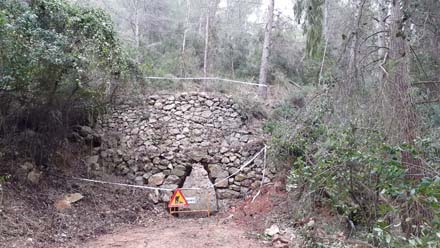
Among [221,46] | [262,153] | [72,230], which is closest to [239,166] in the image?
[262,153]

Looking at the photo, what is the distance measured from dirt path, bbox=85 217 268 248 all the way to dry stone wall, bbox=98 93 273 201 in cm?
103

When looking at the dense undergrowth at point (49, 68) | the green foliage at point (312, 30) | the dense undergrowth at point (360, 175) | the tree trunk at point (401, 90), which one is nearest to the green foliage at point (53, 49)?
the dense undergrowth at point (49, 68)

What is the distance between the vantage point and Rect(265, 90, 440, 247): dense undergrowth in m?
3.05

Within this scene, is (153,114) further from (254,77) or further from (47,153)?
(254,77)

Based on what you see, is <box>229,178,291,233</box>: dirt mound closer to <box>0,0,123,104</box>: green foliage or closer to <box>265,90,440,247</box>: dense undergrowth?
<box>265,90,440,247</box>: dense undergrowth

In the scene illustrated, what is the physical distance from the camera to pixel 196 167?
7.66 meters

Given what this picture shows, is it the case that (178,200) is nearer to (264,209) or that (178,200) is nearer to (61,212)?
(264,209)

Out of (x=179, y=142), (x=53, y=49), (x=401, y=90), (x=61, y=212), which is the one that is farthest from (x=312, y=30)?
(x=61, y=212)

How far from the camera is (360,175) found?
3.98 metres

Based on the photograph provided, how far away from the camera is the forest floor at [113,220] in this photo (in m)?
5.26

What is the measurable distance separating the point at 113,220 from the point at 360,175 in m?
4.22

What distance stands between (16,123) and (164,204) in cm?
300

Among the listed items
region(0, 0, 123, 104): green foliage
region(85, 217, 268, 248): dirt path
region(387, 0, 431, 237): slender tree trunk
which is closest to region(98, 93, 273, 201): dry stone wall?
region(85, 217, 268, 248): dirt path

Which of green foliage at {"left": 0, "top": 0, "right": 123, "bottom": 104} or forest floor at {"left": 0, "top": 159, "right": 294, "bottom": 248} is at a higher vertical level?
green foliage at {"left": 0, "top": 0, "right": 123, "bottom": 104}
